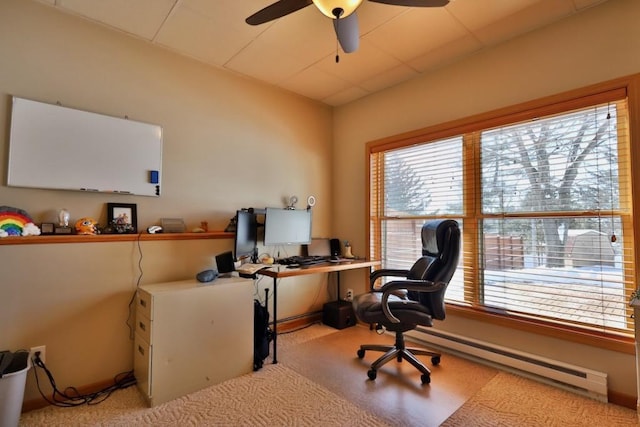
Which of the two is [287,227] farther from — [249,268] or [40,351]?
[40,351]

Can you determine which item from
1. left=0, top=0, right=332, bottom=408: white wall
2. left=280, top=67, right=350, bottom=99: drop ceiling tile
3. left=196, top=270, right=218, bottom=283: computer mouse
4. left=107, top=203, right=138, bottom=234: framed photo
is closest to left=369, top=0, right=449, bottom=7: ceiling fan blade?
left=280, top=67, right=350, bottom=99: drop ceiling tile

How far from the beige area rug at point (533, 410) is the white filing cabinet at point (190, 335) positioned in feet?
4.86

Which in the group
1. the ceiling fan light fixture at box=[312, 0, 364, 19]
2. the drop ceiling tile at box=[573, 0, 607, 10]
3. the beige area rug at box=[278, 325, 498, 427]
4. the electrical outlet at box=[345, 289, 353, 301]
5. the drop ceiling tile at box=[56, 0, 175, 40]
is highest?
the drop ceiling tile at box=[56, 0, 175, 40]

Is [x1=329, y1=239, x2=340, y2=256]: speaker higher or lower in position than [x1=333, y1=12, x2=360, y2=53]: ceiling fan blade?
lower

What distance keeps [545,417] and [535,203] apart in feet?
4.63

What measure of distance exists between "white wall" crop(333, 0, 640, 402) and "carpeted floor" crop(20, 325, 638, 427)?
0.93 feet

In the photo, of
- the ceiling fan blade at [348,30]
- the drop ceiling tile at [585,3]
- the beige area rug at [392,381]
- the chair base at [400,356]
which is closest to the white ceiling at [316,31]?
the drop ceiling tile at [585,3]

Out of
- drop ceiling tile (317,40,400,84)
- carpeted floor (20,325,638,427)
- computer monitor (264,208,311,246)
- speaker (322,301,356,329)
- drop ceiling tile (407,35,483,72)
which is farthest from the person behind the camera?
speaker (322,301,356,329)

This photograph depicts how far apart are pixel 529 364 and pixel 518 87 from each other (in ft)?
6.86

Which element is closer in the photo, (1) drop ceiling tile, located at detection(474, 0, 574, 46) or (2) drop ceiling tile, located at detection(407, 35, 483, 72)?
(1) drop ceiling tile, located at detection(474, 0, 574, 46)

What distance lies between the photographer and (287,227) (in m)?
3.14

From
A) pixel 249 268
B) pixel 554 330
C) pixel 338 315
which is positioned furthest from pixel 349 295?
pixel 554 330

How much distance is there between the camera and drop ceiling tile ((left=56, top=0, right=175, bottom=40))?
2053mm

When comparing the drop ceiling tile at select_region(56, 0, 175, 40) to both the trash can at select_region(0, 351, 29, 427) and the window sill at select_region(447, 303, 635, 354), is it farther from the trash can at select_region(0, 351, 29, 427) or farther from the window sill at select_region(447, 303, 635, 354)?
the window sill at select_region(447, 303, 635, 354)
